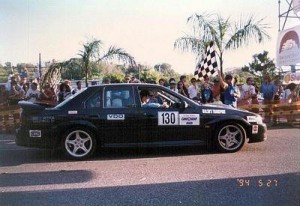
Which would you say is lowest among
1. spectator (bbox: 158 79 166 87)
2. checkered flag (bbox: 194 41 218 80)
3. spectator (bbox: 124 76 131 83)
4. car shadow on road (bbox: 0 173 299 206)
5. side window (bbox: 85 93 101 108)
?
car shadow on road (bbox: 0 173 299 206)

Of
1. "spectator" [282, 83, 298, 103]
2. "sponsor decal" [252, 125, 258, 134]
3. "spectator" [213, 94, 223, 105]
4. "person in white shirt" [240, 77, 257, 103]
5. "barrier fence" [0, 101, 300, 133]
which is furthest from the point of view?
"barrier fence" [0, 101, 300, 133]

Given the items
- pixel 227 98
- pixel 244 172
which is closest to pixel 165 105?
pixel 227 98

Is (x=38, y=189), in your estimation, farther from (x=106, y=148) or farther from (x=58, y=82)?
(x=58, y=82)

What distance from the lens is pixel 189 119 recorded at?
231 inches

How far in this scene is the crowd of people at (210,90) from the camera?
20.6ft

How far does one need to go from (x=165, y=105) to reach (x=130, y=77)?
828mm

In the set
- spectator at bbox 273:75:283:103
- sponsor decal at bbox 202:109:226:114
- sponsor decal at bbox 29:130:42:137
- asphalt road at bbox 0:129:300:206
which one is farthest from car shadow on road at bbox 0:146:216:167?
spectator at bbox 273:75:283:103

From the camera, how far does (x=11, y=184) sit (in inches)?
176

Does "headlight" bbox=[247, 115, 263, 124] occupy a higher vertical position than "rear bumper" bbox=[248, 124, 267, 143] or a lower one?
higher

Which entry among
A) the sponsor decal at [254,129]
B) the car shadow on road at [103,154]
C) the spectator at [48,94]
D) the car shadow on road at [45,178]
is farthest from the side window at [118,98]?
the sponsor decal at [254,129]

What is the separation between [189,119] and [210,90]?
3.68 ft

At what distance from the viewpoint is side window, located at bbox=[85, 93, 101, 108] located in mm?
5838

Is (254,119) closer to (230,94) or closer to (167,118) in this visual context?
(230,94)

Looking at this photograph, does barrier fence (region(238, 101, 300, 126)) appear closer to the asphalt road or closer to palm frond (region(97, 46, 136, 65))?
the asphalt road
